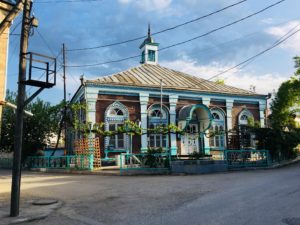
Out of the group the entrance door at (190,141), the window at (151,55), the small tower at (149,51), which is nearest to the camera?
the entrance door at (190,141)

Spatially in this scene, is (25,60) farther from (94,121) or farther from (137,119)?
(137,119)

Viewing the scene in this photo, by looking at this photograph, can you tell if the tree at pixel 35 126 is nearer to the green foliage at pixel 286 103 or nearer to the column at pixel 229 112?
the column at pixel 229 112

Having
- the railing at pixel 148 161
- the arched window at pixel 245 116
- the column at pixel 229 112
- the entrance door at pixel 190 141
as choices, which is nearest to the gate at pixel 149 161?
the railing at pixel 148 161

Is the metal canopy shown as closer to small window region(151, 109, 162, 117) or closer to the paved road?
small window region(151, 109, 162, 117)

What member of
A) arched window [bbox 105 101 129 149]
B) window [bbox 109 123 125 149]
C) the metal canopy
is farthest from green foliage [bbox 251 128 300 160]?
window [bbox 109 123 125 149]

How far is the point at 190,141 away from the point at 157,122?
3.35 meters

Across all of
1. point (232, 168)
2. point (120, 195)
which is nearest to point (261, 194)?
point (120, 195)

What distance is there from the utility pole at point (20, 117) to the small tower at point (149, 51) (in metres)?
21.2

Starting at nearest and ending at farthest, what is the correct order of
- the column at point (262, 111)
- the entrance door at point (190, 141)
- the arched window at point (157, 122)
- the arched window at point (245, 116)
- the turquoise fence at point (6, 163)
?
the arched window at point (157, 122), the entrance door at point (190, 141), the arched window at point (245, 116), the column at point (262, 111), the turquoise fence at point (6, 163)

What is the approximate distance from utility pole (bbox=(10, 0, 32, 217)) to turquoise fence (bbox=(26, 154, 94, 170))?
11.1 m

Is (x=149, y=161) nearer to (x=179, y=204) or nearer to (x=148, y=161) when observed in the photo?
(x=148, y=161)

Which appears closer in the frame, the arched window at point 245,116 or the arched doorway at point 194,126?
the arched doorway at point 194,126

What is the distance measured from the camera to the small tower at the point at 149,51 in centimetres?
2853

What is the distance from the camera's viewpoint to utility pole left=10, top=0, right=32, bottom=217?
6938 mm
